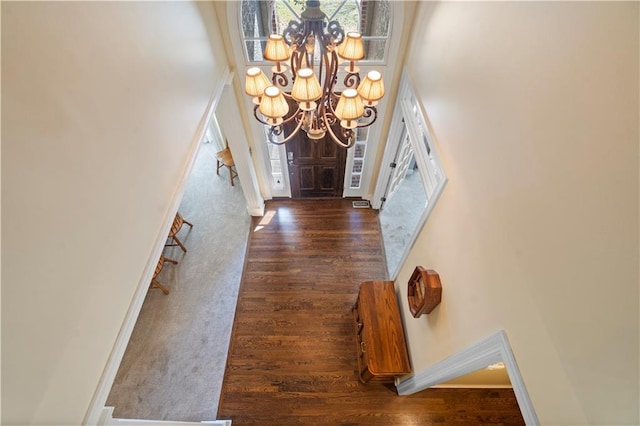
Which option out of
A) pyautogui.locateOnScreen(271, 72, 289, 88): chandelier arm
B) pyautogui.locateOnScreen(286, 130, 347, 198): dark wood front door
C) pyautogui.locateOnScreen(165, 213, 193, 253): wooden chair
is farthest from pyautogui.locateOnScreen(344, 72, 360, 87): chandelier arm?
pyautogui.locateOnScreen(165, 213, 193, 253): wooden chair

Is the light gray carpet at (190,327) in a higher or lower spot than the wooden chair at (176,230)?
lower

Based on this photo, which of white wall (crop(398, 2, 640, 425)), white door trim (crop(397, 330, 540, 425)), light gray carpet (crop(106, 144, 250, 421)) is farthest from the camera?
→ light gray carpet (crop(106, 144, 250, 421))

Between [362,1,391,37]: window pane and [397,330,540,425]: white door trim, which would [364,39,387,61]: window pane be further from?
[397,330,540,425]: white door trim

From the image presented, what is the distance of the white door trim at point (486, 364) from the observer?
3.53 feet

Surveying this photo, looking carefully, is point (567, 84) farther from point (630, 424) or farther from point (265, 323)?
point (265, 323)

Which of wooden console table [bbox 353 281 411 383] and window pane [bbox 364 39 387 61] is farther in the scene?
window pane [bbox 364 39 387 61]

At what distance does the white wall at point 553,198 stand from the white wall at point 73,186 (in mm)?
1667

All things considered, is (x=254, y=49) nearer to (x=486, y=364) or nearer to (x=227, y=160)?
(x=227, y=160)

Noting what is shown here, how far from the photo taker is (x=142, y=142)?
1.41 metres

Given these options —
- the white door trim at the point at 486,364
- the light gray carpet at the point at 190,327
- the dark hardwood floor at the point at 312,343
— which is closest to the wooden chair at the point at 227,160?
the light gray carpet at the point at 190,327

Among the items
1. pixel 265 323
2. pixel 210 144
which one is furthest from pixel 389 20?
pixel 210 144

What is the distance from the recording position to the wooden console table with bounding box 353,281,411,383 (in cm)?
231

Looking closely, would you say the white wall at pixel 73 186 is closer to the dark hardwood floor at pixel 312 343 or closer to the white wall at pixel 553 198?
the white wall at pixel 553 198

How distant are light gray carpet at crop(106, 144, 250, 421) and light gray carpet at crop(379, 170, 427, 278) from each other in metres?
1.98
